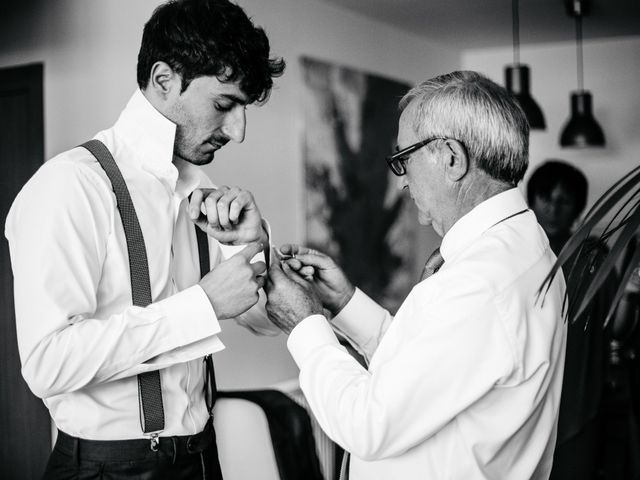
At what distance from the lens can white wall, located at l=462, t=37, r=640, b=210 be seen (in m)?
6.36

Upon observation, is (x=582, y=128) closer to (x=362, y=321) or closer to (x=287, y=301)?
(x=362, y=321)

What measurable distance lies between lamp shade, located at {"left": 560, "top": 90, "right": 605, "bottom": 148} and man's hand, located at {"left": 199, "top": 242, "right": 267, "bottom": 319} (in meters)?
3.95

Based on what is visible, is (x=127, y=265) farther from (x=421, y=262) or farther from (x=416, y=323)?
(x=421, y=262)

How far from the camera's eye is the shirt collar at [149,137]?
1.72 meters

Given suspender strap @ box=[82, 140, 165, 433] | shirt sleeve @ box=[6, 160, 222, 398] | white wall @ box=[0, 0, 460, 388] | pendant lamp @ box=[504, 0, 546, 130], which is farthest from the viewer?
pendant lamp @ box=[504, 0, 546, 130]

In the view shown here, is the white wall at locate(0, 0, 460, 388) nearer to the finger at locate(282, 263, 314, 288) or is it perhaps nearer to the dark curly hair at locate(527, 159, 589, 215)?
the dark curly hair at locate(527, 159, 589, 215)

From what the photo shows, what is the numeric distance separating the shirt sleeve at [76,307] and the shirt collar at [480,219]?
0.51 meters


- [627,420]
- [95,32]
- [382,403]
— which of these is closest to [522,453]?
[382,403]

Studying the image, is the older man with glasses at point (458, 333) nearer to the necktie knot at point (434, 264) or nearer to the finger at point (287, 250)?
the necktie knot at point (434, 264)

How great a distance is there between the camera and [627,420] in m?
3.69

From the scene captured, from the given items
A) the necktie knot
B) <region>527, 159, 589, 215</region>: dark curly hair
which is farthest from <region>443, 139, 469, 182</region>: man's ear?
<region>527, 159, 589, 215</region>: dark curly hair

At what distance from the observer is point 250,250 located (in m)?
1.62

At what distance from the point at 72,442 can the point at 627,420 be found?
294cm

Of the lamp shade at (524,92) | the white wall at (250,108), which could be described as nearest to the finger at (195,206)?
the white wall at (250,108)
